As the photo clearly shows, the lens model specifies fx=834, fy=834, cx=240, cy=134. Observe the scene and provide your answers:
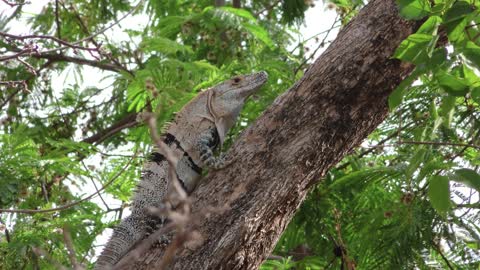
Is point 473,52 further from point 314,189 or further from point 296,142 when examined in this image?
point 314,189

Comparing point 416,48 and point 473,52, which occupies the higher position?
point 416,48

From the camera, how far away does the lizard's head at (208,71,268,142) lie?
575cm

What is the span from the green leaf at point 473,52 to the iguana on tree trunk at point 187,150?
1.57 meters

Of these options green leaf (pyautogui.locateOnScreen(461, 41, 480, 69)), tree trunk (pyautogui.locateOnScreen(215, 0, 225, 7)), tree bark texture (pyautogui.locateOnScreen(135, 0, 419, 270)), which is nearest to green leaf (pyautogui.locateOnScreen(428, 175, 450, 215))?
green leaf (pyautogui.locateOnScreen(461, 41, 480, 69))

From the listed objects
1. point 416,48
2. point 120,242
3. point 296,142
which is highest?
point 120,242

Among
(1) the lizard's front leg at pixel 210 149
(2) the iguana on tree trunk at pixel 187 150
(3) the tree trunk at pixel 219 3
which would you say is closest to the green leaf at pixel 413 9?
(1) the lizard's front leg at pixel 210 149

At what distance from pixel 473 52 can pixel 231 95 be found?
255 cm

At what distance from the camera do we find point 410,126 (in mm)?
6633

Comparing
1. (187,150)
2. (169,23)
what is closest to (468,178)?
(187,150)

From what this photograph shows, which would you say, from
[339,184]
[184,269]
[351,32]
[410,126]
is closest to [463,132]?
[410,126]

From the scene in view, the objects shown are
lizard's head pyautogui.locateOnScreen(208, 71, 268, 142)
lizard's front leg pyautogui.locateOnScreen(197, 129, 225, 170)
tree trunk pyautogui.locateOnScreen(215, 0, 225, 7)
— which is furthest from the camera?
tree trunk pyautogui.locateOnScreen(215, 0, 225, 7)

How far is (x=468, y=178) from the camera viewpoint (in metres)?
3.60

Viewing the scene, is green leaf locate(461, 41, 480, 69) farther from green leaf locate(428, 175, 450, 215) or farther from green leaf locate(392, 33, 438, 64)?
green leaf locate(428, 175, 450, 215)

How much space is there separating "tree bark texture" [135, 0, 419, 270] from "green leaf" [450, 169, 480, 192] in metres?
0.83
